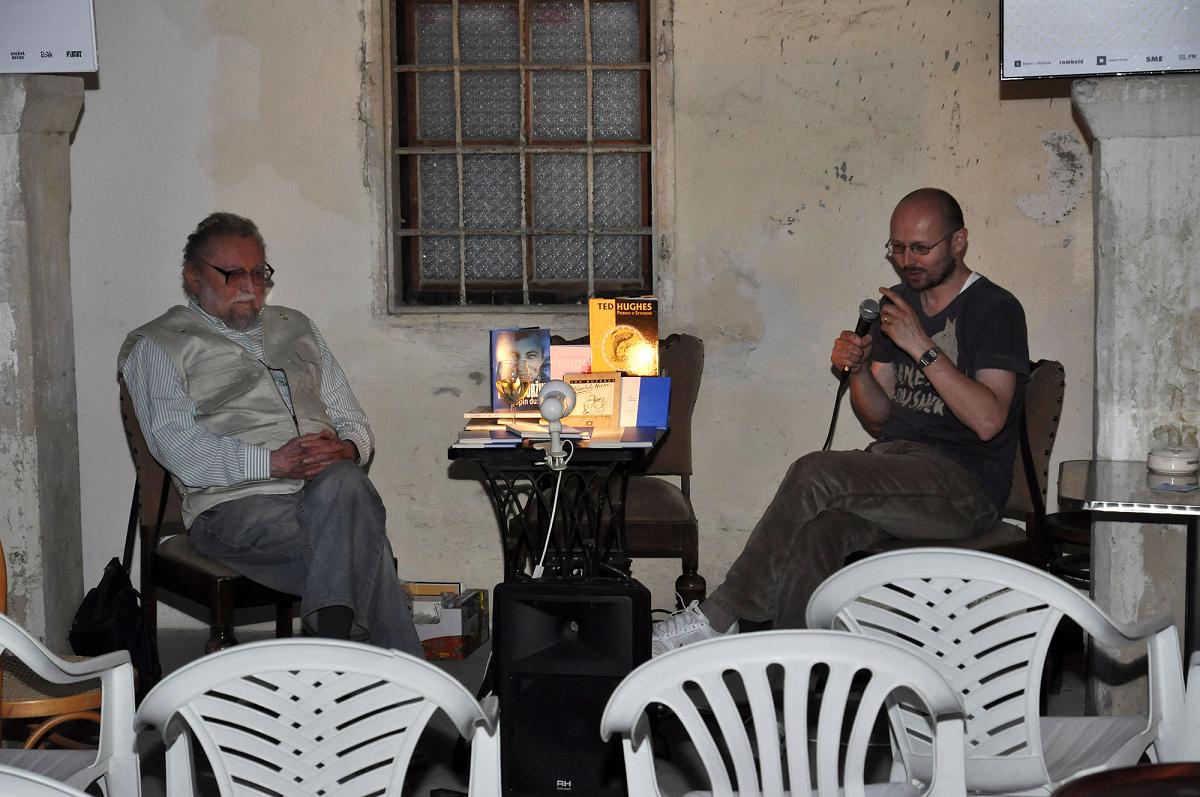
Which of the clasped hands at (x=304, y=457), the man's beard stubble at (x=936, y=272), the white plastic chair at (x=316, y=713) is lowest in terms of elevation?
the white plastic chair at (x=316, y=713)

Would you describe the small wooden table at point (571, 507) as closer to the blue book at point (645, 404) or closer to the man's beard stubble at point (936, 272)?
the blue book at point (645, 404)

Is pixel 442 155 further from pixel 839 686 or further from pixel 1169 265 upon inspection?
pixel 839 686

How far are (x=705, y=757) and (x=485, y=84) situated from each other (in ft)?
11.7

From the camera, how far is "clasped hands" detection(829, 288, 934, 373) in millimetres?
4020

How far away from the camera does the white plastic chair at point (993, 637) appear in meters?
2.33

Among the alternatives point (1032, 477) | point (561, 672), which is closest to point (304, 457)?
point (561, 672)

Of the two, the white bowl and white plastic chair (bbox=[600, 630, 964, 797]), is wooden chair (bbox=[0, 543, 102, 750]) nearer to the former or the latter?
white plastic chair (bbox=[600, 630, 964, 797])

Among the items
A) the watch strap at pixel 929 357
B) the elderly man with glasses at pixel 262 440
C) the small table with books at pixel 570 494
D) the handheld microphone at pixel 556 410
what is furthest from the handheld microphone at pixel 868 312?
the elderly man with glasses at pixel 262 440

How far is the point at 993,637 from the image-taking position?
238 centimetres

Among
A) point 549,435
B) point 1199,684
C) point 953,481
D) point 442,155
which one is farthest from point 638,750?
point 442,155

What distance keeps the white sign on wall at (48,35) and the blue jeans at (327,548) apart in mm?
1479

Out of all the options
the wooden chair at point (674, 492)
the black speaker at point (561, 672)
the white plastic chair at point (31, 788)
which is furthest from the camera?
the wooden chair at point (674, 492)

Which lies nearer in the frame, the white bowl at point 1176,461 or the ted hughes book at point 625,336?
the white bowl at point 1176,461

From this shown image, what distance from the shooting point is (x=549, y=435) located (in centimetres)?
373
